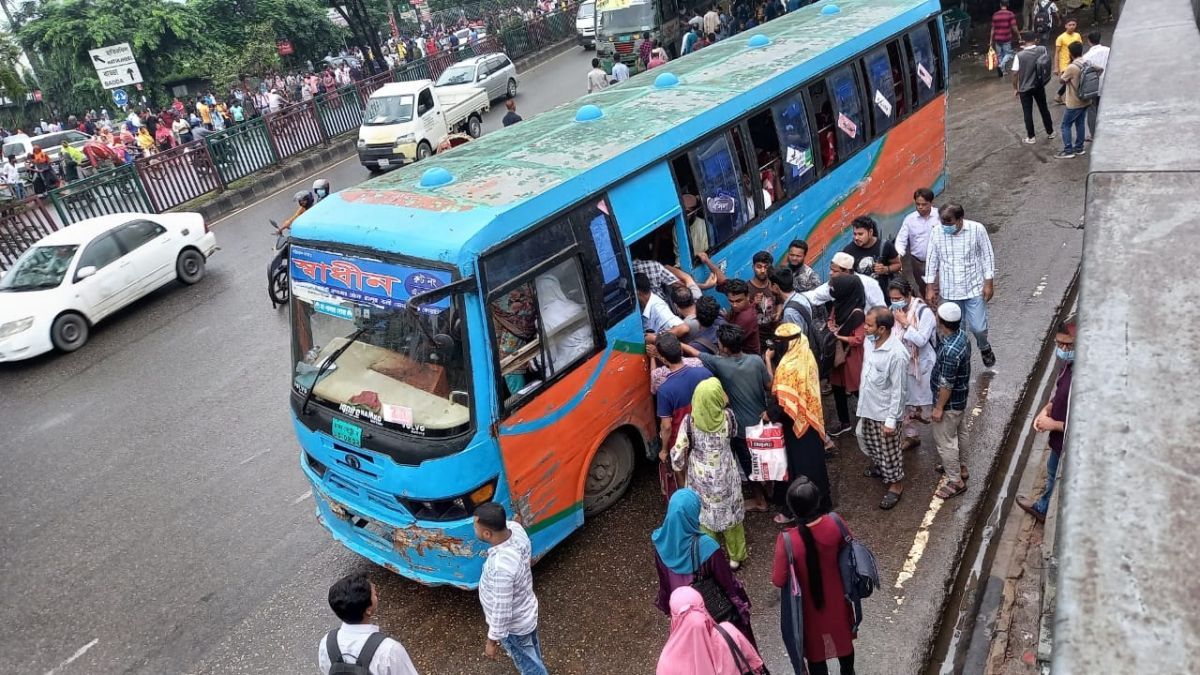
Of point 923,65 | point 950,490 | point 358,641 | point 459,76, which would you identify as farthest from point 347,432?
point 459,76

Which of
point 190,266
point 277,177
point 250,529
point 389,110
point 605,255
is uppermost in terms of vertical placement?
point 389,110

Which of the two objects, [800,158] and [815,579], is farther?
[800,158]

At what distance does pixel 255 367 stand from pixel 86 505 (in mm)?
2739

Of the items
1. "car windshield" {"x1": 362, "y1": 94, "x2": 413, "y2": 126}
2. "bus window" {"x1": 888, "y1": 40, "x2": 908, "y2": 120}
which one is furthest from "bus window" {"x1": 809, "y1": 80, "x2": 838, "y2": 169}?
"car windshield" {"x1": 362, "y1": 94, "x2": 413, "y2": 126}

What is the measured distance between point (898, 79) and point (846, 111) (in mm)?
1489

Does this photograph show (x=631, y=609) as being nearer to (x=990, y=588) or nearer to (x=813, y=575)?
(x=813, y=575)

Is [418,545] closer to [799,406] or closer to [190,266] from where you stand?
[799,406]

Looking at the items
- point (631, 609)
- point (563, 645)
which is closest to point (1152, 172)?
point (631, 609)

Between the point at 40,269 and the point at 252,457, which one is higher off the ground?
the point at 40,269

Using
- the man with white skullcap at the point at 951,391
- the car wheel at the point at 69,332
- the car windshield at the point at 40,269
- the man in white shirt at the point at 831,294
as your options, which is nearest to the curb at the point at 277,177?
the car windshield at the point at 40,269

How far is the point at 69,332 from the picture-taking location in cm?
1175

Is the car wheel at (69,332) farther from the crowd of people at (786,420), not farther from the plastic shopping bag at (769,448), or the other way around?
the plastic shopping bag at (769,448)

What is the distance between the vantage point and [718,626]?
11.8ft

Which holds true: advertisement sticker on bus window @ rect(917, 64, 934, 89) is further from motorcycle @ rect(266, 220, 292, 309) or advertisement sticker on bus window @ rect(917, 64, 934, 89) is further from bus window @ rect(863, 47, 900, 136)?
motorcycle @ rect(266, 220, 292, 309)
